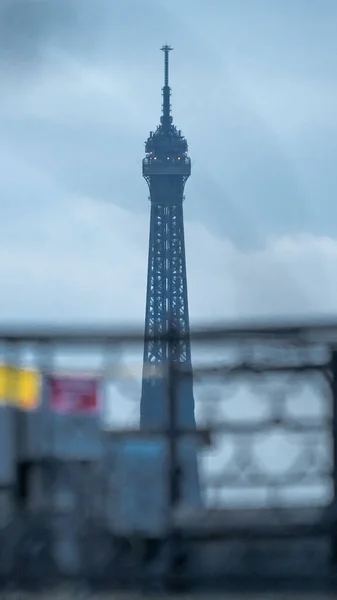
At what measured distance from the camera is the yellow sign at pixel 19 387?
13102mm

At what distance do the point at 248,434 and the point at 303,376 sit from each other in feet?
2.44

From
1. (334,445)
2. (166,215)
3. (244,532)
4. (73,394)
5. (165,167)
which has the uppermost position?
(165,167)

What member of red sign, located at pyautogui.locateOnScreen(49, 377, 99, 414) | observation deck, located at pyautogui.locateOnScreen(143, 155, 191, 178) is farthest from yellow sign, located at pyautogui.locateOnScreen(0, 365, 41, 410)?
observation deck, located at pyautogui.locateOnScreen(143, 155, 191, 178)

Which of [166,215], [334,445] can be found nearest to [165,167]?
[166,215]

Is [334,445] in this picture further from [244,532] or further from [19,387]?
[19,387]

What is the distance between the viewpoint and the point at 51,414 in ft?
43.2

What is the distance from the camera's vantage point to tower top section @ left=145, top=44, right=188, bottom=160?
186 metres

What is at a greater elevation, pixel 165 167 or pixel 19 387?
pixel 165 167

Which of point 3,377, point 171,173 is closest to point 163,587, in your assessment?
point 3,377

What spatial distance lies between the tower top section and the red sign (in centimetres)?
17267

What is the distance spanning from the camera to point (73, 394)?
13.2 m

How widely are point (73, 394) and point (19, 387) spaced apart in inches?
19.3

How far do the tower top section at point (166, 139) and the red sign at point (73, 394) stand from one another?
567 ft

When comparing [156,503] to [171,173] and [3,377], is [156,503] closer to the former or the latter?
[3,377]
